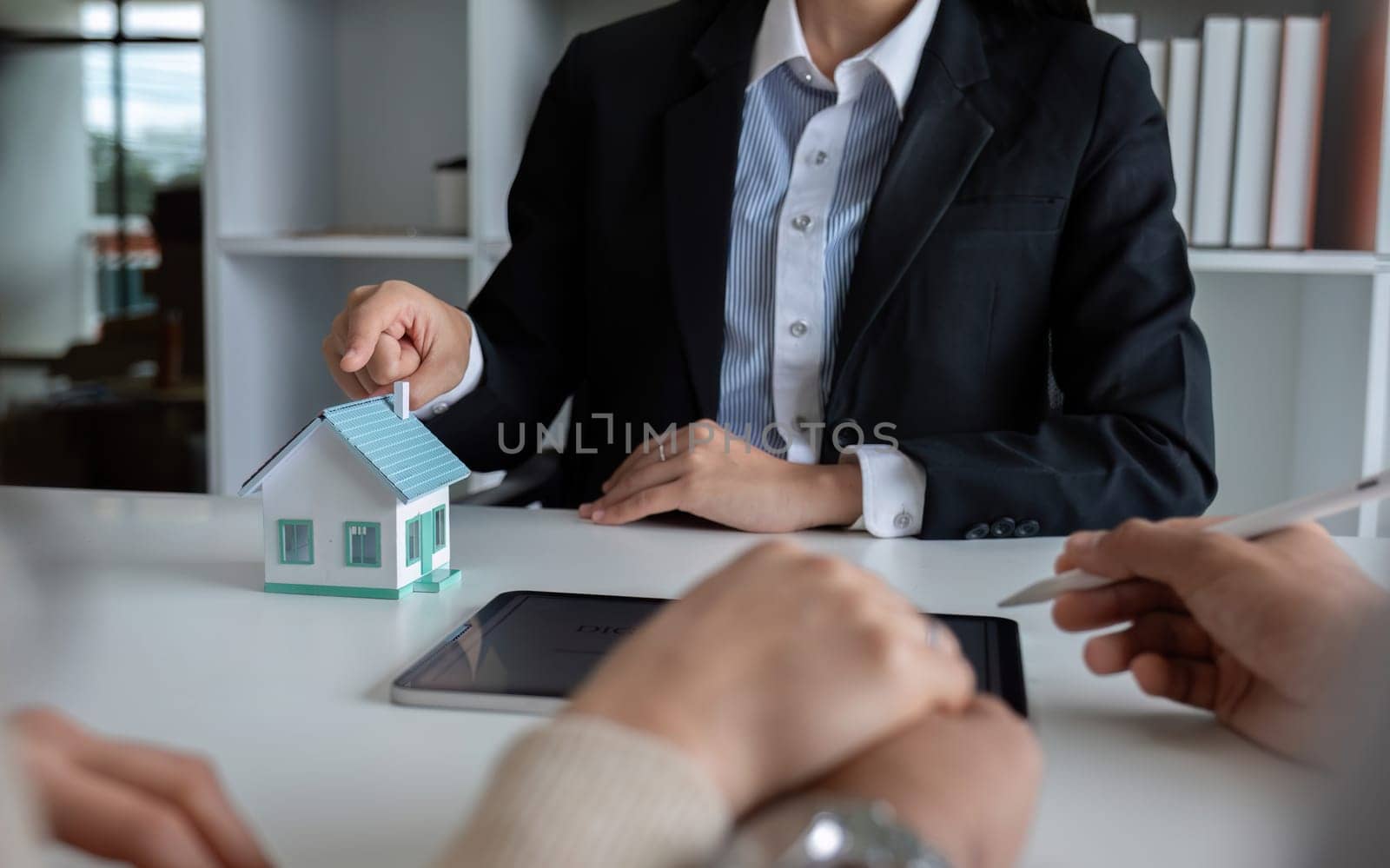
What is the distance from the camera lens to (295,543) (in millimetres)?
800

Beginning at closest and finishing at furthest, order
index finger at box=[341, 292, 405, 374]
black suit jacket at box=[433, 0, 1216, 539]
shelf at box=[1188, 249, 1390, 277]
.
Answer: index finger at box=[341, 292, 405, 374]
black suit jacket at box=[433, 0, 1216, 539]
shelf at box=[1188, 249, 1390, 277]

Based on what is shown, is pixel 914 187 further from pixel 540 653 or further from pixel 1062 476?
pixel 540 653

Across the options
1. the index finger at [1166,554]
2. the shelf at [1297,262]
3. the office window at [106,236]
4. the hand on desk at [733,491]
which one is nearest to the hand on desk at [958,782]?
the index finger at [1166,554]

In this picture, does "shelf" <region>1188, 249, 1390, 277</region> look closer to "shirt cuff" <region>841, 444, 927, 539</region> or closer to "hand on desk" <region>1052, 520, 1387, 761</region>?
"shirt cuff" <region>841, 444, 927, 539</region>

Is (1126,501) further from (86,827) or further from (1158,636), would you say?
(86,827)

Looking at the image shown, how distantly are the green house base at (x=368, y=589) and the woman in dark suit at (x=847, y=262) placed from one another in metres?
0.28

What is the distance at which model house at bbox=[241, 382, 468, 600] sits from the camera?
2.54 feet

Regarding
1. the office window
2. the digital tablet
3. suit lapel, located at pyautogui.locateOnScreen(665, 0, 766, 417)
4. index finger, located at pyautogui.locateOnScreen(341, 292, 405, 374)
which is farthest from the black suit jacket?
the office window

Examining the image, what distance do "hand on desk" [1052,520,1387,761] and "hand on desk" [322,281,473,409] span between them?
0.56 meters

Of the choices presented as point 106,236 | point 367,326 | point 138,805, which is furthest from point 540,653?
point 106,236

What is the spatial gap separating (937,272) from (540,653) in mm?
797

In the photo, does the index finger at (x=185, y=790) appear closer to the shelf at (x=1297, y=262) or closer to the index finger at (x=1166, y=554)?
the index finger at (x=1166, y=554)

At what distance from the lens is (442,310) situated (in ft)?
3.76

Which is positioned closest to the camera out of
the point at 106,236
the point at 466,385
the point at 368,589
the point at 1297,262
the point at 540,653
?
the point at 540,653
